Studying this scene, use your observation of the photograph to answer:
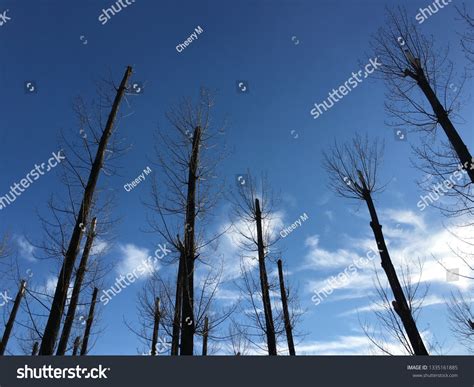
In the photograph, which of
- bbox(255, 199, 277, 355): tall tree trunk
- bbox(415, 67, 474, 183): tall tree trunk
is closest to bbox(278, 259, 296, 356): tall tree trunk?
bbox(255, 199, 277, 355): tall tree trunk

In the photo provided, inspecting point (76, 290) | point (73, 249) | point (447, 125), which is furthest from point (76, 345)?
point (447, 125)

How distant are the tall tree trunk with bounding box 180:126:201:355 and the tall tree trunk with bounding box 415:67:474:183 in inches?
222

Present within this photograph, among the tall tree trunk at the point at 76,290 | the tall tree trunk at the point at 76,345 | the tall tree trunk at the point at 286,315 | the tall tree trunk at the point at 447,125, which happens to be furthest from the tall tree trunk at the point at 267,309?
the tall tree trunk at the point at 76,345

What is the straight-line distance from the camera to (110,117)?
296 inches

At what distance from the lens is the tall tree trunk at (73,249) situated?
510 centimetres

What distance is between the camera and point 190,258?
6.53m

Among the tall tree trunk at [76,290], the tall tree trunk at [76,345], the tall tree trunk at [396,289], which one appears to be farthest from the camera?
the tall tree trunk at [76,345]

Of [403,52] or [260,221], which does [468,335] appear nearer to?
[260,221]

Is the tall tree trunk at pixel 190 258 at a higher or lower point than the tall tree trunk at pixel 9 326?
lower

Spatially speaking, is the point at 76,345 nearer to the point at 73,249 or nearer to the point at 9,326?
the point at 9,326

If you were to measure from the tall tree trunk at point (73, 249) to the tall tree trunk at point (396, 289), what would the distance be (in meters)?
7.14

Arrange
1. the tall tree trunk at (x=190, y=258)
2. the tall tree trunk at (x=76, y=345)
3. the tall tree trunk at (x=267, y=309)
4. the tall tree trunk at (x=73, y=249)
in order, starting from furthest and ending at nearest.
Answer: the tall tree trunk at (x=76, y=345)
the tall tree trunk at (x=267, y=309)
the tall tree trunk at (x=190, y=258)
the tall tree trunk at (x=73, y=249)

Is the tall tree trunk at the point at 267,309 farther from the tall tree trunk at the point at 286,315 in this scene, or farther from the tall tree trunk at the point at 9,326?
the tall tree trunk at the point at 9,326

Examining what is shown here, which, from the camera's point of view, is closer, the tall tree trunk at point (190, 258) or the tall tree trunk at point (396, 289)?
the tall tree trunk at point (190, 258)
